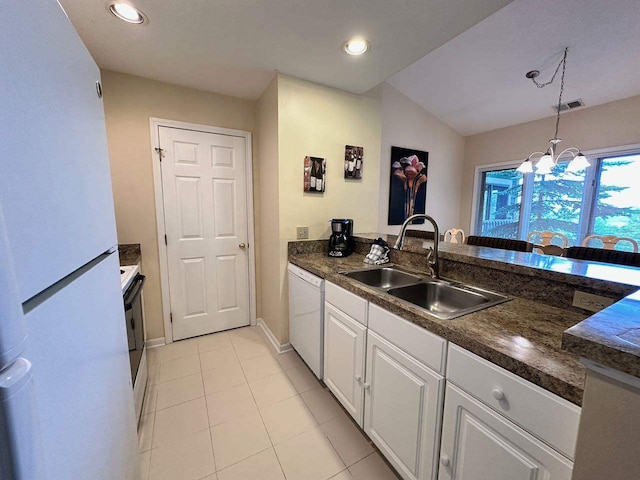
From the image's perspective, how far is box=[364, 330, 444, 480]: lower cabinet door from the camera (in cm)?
104

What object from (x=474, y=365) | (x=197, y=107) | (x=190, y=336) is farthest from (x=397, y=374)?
(x=197, y=107)

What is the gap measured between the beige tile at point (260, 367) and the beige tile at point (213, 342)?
40 centimetres

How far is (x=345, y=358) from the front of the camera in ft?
5.24

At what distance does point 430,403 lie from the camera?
1.04 meters

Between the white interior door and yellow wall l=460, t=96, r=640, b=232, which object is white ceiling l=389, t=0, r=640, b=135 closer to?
yellow wall l=460, t=96, r=640, b=232

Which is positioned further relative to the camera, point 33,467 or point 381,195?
point 381,195

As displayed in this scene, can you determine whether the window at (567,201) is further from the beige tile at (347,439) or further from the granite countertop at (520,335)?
the beige tile at (347,439)

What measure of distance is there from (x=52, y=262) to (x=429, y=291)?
64.0 inches

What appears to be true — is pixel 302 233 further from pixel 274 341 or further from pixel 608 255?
pixel 608 255

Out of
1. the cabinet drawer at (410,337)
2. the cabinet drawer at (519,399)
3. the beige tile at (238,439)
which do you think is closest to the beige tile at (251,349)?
the beige tile at (238,439)

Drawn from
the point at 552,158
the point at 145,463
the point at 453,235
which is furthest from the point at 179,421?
the point at 552,158

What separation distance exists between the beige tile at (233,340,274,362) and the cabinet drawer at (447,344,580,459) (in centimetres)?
186

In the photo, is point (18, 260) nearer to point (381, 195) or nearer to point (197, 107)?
point (197, 107)

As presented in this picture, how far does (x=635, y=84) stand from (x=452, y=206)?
2293 mm
